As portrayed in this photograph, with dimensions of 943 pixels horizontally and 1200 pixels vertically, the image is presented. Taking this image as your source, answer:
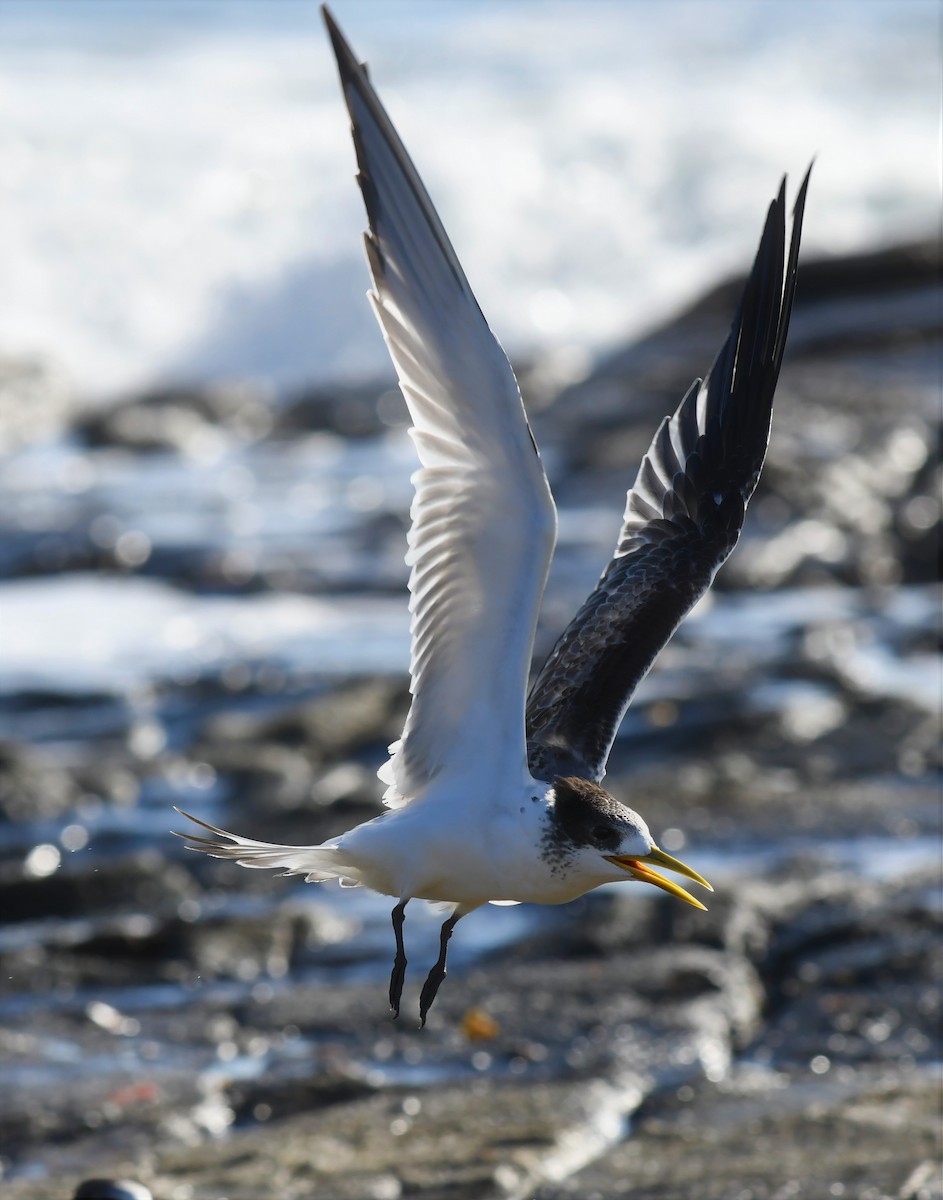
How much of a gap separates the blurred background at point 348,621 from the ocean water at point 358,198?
110 millimetres

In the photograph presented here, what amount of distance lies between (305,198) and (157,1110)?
2483 cm

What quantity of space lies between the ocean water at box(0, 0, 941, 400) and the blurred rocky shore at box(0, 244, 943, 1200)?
851 centimetres

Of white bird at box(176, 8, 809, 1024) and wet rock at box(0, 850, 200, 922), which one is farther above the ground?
white bird at box(176, 8, 809, 1024)

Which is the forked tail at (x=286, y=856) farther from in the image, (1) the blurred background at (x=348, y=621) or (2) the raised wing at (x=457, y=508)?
(1) the blurred background at (x=348, y=621)

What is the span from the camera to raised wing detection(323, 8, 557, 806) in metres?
4.37

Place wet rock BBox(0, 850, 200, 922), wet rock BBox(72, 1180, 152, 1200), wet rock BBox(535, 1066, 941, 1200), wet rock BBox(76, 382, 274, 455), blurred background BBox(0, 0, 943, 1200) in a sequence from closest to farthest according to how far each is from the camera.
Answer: wet rock BBox(72, 1180, 152, 1200)
wet rock BBox(535, 1066, 941, 1200)
blurred background BBox(0, 0, 943, 1200)
wet rock BBox(0, 850, 200, 922)
wet rock BBox(76, 382, 274, 455)

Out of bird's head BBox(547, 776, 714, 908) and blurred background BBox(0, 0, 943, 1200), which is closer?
bird's head BBox(547, 776, 714, 908)

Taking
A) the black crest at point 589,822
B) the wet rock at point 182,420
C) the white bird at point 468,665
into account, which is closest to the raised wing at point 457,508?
the white bird at point 468,665

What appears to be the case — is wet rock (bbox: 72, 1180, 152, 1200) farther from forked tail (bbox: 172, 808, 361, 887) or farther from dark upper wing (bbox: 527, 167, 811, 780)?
dark upper wing (bbox: 527, 167, 811, 780)

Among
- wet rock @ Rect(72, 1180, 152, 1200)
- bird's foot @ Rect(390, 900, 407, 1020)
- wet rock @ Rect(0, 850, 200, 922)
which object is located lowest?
wet rock @ Rect(0, 850, 200, 922)

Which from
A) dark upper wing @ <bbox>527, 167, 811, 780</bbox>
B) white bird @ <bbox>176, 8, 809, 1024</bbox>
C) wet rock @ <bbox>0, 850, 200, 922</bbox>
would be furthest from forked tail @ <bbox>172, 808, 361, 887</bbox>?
wet rock @ <bbox>0, 850, 200, 922</bbox>

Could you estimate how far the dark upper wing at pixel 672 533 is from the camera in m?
5.30

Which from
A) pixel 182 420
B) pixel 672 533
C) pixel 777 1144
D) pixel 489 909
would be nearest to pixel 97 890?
pixel 489 909

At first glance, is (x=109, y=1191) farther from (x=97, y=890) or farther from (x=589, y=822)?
(x=97, y=890)
